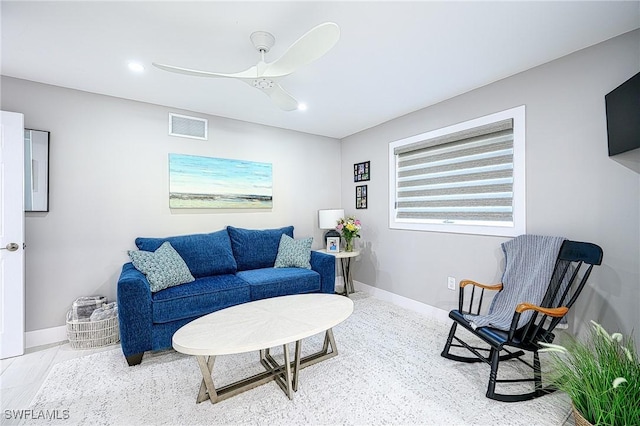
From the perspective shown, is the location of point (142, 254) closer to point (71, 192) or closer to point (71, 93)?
point (71, 192)

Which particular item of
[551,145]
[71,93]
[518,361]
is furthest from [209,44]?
[518,361]

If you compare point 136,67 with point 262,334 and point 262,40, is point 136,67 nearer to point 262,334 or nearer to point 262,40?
point 262,40

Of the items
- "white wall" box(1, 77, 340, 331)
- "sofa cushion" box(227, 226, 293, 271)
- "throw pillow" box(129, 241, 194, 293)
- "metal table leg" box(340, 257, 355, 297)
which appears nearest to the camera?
"throw pillow" box(129, 241, 194, 293)

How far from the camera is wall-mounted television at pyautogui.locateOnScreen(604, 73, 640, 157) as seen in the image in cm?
168

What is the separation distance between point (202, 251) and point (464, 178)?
9.64ft

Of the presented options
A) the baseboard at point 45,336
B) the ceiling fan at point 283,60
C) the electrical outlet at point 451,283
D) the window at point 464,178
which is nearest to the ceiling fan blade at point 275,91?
the ceiling fan at point 283,60

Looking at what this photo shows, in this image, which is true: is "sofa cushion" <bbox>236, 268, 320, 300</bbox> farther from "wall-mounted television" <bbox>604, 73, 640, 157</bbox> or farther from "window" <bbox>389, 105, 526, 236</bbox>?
"wall-mounted television" <bbox>604, 73, 640, 157</bbox>

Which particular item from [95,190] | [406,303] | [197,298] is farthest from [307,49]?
[406,303]

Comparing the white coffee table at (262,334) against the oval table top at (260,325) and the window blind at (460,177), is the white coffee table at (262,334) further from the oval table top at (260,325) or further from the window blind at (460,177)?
the window blind at (460,177)

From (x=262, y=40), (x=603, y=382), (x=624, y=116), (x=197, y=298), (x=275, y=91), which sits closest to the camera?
(x=603, y=382)

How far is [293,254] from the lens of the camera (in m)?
3.45

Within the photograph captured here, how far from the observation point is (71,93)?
2748mm

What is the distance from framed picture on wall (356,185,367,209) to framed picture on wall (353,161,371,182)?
0.12 meters

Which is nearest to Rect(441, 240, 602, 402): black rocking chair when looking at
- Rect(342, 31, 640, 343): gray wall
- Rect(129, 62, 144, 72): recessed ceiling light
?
Rect(342, 31, 640, 343): gray wall
